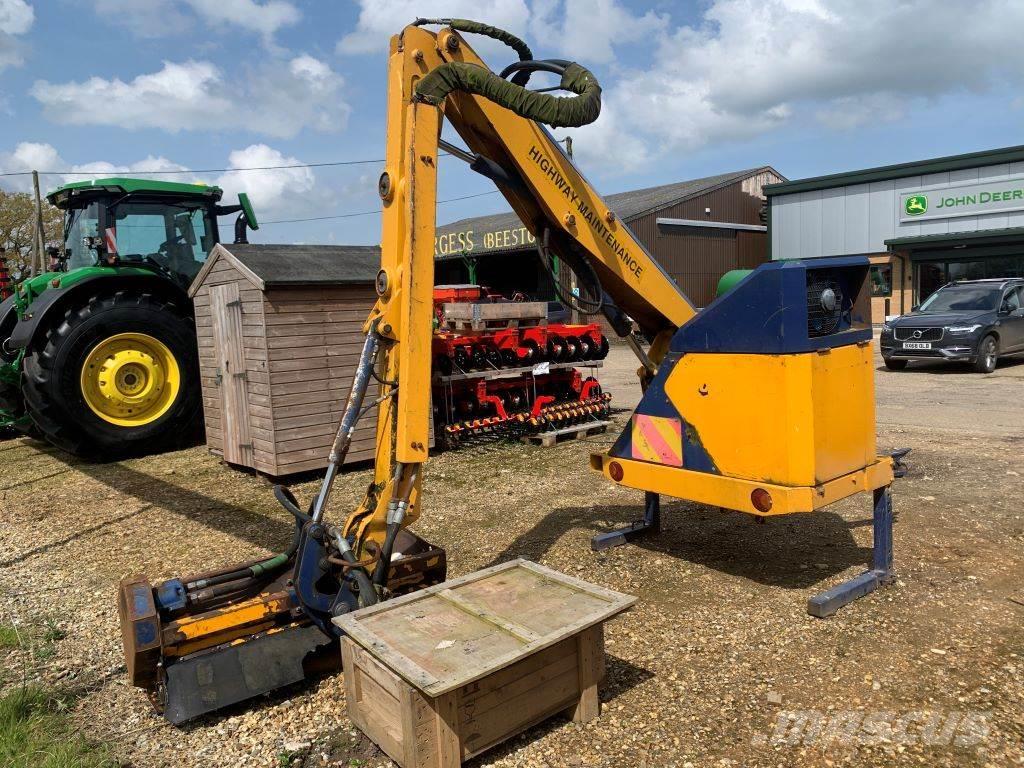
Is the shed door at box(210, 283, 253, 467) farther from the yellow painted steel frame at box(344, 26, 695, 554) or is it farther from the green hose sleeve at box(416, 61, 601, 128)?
the green hose sleeve at box(416, 61, 601, 128)

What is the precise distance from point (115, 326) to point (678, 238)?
20155 millimetres

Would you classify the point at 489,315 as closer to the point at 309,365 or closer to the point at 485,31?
the point at 309,365

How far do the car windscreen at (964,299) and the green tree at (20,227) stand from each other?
31019mm

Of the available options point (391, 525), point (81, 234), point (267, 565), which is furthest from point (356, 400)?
point (81, 234)

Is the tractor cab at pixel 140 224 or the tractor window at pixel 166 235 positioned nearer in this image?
the tractor cab at pixel 140 224

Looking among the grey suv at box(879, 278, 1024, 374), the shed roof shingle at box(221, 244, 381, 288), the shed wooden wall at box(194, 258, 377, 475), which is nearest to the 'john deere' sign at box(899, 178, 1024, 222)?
the grey suv at box(879, 278, 1024, 374)

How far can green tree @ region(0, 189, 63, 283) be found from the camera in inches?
1214

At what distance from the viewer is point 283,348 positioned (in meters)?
7.55

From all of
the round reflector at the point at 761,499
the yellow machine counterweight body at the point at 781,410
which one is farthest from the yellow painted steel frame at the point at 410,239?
the round reflector at the point at 761,499

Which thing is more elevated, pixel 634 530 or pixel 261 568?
pixel 261 568

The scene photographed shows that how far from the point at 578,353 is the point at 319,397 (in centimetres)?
383

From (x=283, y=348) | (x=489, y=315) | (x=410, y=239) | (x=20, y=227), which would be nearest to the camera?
(x=410, y=239)

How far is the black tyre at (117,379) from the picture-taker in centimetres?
861

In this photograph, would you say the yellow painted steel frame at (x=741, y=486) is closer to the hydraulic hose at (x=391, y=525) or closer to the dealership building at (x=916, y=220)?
the hydraulic hose at (x=391, y=525)
